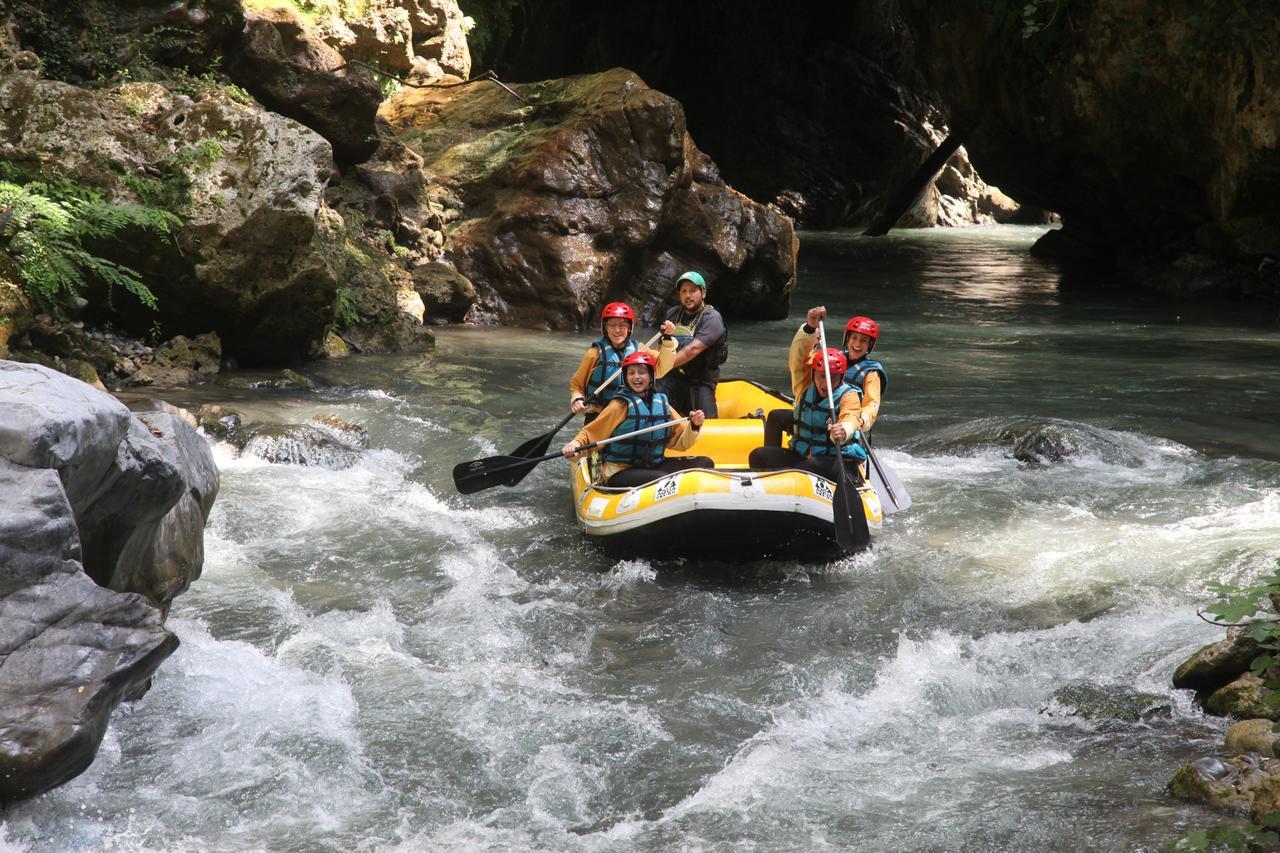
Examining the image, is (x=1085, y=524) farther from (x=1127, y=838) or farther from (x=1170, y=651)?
(x=1127, y=838)

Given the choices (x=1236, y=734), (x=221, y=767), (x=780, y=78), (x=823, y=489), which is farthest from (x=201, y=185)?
(x=780, y=78)

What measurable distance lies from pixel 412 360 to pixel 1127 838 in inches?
354

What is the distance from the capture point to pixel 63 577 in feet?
12.4

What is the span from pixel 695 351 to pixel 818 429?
61.0 inches

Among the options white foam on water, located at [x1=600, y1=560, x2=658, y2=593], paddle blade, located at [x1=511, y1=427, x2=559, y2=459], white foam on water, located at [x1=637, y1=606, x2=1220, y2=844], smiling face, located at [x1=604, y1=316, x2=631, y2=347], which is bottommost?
white foam on water, located at [x1=637, y1=606, x2=1220, y2=844]

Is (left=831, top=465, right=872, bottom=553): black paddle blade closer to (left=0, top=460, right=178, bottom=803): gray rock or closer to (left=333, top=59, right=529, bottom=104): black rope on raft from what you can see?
(left=0, top=460, right=178, bottom=803): gray rock

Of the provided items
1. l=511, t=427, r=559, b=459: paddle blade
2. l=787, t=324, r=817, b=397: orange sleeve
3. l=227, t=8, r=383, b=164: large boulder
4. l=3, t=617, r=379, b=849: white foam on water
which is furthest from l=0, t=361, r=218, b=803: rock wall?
l=227, t=8, r=383, b=164: large boulder

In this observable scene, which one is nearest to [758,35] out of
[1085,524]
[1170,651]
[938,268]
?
[938,268]

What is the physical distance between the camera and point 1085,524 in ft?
24.3

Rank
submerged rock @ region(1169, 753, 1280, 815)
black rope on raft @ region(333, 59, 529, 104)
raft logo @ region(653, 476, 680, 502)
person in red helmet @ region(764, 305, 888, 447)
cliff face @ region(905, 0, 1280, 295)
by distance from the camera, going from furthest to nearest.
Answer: black rope on raft @ region(333, 59, 529, 104), cliff face @ region(905, 0, 1280, 295), person in red helmet @ region(764, 305, 888, 447), raft logo @ region(653, 476, 680, 502), submerged rock @ region(1169, 753, 1280, 815)

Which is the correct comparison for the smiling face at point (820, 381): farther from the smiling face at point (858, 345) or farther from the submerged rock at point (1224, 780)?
the submerged rock at point (1224, 780)

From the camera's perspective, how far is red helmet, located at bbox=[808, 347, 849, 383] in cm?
702

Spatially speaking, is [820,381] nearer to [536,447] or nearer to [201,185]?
[536,447]

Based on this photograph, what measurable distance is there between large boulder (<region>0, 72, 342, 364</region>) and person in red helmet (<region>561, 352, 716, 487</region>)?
14.0 feet
